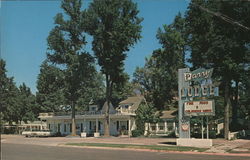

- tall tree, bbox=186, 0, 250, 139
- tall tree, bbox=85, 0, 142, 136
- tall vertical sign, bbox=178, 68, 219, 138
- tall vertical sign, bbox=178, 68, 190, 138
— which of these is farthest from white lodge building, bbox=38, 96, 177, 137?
tall vertical sign, bbox=178, 68, 219, 138

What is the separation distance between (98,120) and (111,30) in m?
17.3

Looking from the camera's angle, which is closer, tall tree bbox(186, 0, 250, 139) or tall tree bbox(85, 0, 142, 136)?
tall tree bbox(186, 0, 250, 139)

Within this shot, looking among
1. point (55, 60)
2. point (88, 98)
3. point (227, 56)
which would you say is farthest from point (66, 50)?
point (88, 98)

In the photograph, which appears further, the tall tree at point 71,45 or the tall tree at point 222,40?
the tall tree at point 71,45

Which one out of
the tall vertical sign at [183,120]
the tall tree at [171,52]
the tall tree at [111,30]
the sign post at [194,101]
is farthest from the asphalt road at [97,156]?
the tall tree at [171,52]

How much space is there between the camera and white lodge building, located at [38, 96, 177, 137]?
52169 mm

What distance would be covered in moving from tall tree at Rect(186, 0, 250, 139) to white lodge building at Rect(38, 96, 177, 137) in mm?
17458

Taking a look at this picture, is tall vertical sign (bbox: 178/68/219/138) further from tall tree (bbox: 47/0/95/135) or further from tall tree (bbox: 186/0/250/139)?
tall tree (bbox: 47/0/95/135)

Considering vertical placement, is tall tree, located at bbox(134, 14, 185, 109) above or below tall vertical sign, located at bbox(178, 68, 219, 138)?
above

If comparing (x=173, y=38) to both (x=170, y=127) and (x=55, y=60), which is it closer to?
(x=170, y=127)

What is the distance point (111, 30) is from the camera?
4644 cm

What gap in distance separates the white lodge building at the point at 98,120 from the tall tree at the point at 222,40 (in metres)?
17.5

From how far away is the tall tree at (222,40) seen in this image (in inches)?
1385

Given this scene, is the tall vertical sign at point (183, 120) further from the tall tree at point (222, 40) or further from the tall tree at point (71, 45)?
the tall tree at point (71, 45)
